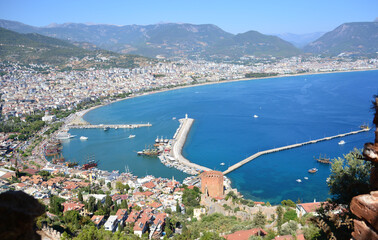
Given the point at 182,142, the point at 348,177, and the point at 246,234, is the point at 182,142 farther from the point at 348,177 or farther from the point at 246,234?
the point at 348,177

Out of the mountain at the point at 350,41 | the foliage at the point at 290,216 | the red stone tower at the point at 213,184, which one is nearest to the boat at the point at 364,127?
the red stone tower at the point at 213,184

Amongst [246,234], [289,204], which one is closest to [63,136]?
[289,204]

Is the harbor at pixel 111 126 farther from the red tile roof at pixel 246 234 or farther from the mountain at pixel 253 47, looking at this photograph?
the mountain at pixel 253 47

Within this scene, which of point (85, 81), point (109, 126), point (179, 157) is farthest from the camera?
point (85, 81)

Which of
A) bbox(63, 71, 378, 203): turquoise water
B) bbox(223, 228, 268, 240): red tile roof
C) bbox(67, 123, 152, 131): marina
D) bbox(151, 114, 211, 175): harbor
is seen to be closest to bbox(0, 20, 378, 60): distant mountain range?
bbox(63, 71, 378, 203): turquoise water

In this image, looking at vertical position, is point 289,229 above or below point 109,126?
above

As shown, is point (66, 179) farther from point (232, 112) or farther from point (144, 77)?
point (144, 77)

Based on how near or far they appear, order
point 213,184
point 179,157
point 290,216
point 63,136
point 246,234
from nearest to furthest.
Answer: point 246,234 → point 290,216 → point 213,184 → point 179,157 → point 63,136
